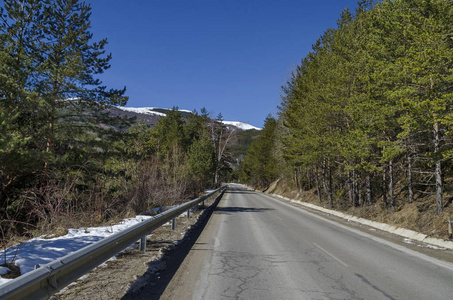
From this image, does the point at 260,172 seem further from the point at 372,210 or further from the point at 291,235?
the point at 291,235

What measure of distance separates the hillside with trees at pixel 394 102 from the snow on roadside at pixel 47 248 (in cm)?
977

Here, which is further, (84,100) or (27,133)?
(84,100)

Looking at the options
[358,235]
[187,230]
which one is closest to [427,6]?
[358,235]

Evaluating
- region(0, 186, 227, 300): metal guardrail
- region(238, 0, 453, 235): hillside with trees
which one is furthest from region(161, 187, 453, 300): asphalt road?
region(238, 0, 453, 235): hillside with trees

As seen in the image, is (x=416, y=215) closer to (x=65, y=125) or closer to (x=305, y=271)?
(x=305, y=271)

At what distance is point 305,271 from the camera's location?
Answer: 234 inches

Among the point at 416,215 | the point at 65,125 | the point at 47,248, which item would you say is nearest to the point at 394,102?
the point at 416,215

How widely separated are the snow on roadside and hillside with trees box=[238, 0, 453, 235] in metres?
9.77

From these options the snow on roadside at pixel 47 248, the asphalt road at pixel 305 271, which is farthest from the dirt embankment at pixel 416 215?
the snow on roadside at pixel 47 248

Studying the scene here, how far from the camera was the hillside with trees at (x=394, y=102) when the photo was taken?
404 inches

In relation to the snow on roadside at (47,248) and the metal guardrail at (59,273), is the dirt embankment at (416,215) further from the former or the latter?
the snow on roadside at (47,248)

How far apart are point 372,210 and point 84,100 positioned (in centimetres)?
1574

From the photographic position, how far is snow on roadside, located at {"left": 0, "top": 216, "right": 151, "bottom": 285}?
5.30 meters

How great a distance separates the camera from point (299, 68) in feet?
109
